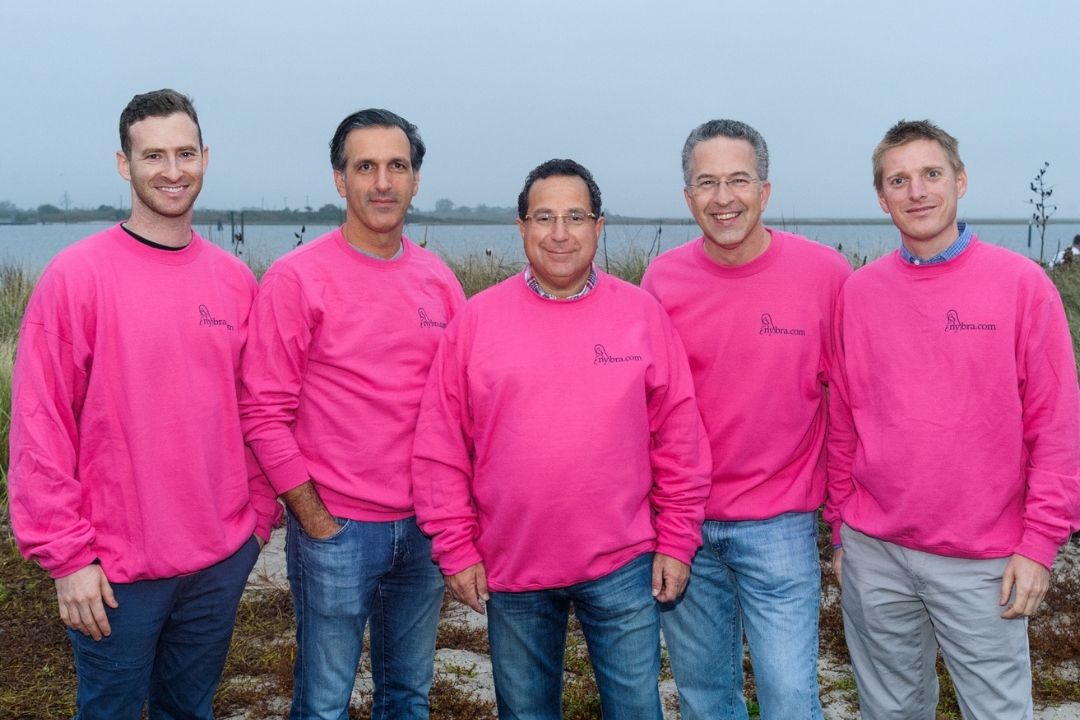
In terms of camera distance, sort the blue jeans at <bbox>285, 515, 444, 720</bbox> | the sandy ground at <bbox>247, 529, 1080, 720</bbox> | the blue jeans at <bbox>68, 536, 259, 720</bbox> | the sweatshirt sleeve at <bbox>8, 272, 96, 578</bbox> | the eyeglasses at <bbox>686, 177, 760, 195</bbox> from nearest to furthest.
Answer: the sweatshirt sleeve at <bbox>8, 272, 96, 578</bbox>, the blue jeans at <bbox>68, 536, 259, 720</bbox>, the blue jeans at <bbox>285, 515, 444, 720</bbox>, the eyeglasses at <bbox>686, 177, 760, 195</bbox>, the sandy ground at <bbox>247, 529, 1080, 720</bbox>

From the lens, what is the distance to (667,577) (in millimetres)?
3188

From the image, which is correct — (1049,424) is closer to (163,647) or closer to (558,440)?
(558,440)

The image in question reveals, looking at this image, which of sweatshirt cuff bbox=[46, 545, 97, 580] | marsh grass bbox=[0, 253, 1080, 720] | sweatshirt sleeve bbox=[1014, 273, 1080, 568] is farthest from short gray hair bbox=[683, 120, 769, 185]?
marsh grass bbox=[0, 253, 1080, 720]

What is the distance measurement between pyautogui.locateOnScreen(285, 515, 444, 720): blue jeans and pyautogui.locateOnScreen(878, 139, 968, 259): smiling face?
78.1 inches

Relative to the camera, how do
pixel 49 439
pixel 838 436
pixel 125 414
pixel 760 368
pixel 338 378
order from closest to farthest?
pixel 49 439 → pixel 125 414 → pixel 338 378 → pixel 760 368 → pixel 838 436

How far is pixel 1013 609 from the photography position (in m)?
3.09

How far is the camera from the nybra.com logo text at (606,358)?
3.10 metres

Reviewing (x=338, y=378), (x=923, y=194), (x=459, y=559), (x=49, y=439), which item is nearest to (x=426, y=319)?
(x=338, y=378)

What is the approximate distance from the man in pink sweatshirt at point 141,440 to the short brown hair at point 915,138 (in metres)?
2.28

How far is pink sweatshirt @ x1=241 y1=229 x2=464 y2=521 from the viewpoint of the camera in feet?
10.5

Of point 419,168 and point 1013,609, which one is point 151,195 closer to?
point 419,168

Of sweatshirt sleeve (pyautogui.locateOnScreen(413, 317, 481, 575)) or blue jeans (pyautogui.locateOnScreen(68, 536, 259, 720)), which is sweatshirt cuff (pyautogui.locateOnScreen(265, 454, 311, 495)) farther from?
sweatshirt sleeve (pyautogui.locateOnScreen(413, 317, 481, 575))

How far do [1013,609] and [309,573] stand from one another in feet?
7.61

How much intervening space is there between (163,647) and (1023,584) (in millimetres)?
2784
